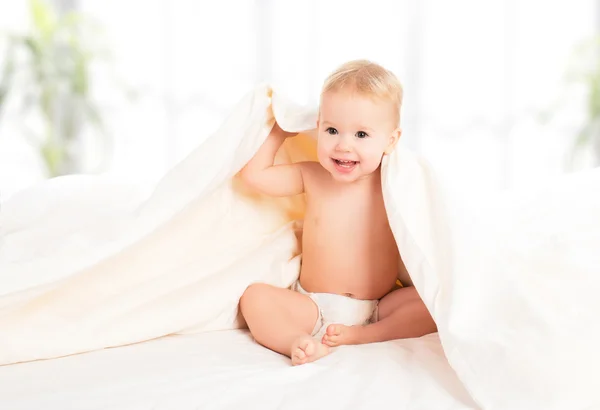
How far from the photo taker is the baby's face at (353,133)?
129cm

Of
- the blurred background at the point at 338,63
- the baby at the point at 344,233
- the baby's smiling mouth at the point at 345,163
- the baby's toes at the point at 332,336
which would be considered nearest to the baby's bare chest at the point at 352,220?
the baby at the point at 344,233

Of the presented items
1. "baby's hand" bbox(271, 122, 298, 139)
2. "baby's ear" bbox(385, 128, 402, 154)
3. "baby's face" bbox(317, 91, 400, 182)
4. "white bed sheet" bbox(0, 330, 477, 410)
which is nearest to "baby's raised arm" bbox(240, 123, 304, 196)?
"baby's hand" bbox(271, 122, 298, 139)

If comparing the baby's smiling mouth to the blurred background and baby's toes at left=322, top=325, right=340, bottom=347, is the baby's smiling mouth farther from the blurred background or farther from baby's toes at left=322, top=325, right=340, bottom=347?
the blurred background

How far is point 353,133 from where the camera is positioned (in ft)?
4.28

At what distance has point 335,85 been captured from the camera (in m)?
1.30

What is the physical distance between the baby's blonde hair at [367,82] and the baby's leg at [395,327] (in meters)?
0.38

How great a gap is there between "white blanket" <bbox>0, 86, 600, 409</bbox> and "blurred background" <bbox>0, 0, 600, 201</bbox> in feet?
6.45

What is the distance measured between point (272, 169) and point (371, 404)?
58cm

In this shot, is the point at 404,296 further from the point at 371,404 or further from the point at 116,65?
the point at 116,65

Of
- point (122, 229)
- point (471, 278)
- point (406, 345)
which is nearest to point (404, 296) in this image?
point (406, 345)

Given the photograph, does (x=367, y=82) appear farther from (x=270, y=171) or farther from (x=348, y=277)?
(x=348, y=277)

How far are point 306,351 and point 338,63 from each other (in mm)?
2484

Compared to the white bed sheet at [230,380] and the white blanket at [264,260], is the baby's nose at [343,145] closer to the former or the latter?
the white blanket at [264,260]

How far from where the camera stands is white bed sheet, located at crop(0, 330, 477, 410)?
965 mm
